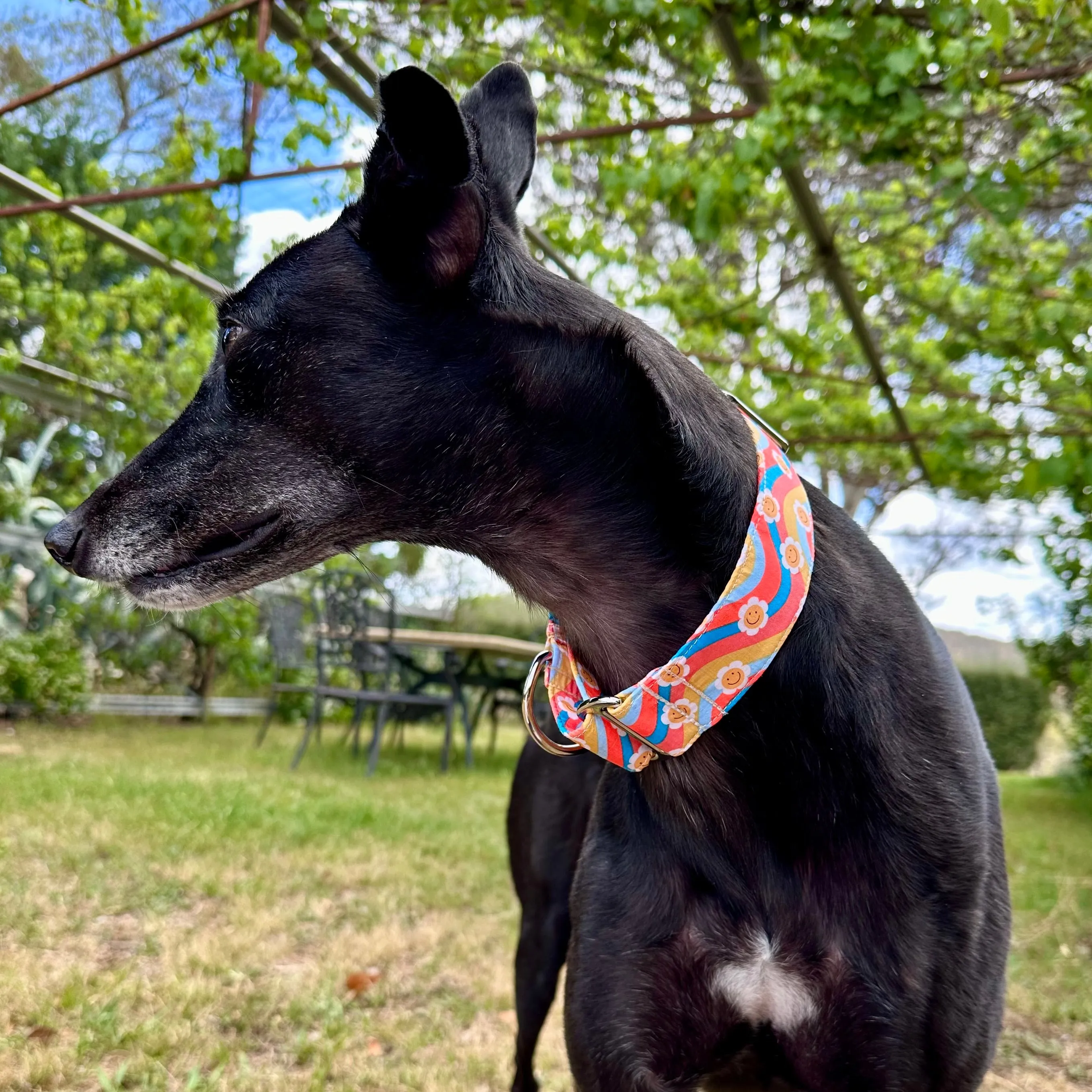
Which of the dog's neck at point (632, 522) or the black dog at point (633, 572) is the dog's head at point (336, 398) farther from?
the dog's neck at point (632, 522)

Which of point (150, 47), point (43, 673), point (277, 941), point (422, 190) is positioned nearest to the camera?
point (422, 190)

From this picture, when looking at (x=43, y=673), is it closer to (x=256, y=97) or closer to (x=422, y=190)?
(x=256, y=97)

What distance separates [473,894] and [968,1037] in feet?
10.7

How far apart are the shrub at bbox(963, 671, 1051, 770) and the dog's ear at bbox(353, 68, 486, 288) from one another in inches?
639

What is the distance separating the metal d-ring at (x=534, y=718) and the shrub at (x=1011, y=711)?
15.8 meters

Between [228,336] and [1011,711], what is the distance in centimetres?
1694

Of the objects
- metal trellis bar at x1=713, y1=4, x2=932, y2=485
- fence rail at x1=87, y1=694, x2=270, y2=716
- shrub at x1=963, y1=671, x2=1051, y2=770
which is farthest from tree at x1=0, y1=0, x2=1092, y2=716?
shrub at x1=963, y1=671, x2=1051, y2=770

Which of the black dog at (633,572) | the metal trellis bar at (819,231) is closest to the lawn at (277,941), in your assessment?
the black dog at (633,572)

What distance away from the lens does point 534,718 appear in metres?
1.65

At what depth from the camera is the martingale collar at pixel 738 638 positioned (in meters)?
1.25

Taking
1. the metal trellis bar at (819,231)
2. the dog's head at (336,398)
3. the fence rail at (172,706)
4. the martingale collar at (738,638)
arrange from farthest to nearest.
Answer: the fence rail at (172,706), the metal trellis bar at (819,231), the dog's head at (336,398), the martingale collar at (738,638)

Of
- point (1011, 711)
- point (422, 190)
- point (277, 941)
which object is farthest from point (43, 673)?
point (1011, 711)

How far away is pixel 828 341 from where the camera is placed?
6.20 m

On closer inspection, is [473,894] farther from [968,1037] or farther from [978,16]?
[978,16]
